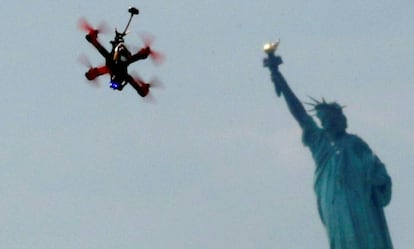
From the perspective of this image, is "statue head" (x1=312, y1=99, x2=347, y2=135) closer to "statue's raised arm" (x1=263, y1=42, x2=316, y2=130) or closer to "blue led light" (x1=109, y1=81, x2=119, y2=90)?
"statue's raised arm" (x1=263, y1=42, x2=316, y2=130)

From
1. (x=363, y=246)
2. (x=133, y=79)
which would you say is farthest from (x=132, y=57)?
(x=363, y=246)

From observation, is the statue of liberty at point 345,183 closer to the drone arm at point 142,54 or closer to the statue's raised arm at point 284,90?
the statue's raised arm at point 284,90

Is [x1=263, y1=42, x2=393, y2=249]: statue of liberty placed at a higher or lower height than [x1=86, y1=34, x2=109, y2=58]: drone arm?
higher

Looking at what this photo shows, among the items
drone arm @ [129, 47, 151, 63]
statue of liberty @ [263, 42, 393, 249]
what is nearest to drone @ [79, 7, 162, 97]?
drone arm @ [129, 47, 151, 63]

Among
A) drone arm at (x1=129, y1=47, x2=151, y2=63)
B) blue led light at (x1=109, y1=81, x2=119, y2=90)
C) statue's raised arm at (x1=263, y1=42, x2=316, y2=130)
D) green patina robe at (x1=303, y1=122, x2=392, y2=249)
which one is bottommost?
blue led light at (x1=109, y1=81, x2=119, y2=90)

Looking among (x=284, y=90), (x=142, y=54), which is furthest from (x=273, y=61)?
(x=142, y=54)

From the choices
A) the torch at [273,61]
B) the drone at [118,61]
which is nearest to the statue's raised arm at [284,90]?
the torch at [273,61]

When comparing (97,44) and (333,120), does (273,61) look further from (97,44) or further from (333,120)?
(97,44)
